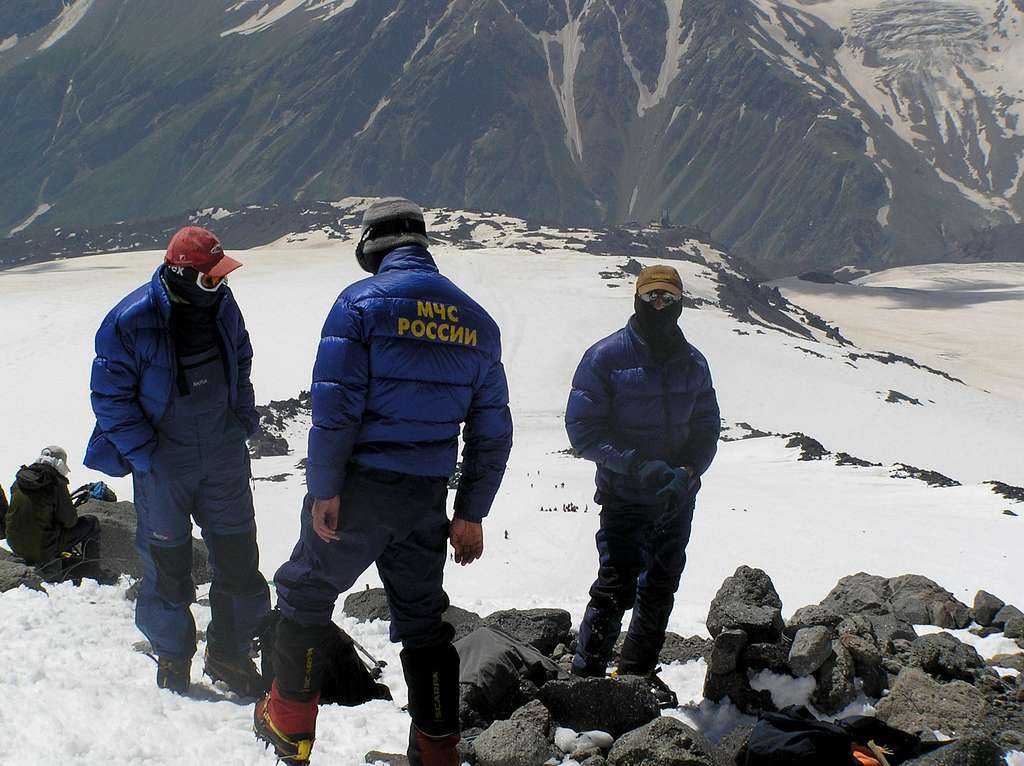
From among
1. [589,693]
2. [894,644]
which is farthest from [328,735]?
[894,644]

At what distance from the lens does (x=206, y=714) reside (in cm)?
502

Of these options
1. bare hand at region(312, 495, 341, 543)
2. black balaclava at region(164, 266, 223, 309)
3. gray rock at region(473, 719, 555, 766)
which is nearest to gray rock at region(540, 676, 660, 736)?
gray rock at region(473, 719, 555, 766)

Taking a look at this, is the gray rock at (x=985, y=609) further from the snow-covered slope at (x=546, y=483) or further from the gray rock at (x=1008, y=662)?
the snow-covered slope at (x=546, y=483)

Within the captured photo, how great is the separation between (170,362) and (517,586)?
7.59 metres

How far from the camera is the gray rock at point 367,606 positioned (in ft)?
24.6

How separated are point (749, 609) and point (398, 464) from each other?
292 centimetres

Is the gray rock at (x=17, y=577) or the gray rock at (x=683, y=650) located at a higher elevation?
the gray rock at (x=17, y=577)

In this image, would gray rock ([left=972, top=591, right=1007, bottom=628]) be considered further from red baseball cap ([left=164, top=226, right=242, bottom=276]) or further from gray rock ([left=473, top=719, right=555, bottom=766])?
red baseball cap ([left=164, top=226, right=242, bottom=276])

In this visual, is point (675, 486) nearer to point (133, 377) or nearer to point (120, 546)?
point (133, 377)

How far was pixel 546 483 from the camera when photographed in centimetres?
2009

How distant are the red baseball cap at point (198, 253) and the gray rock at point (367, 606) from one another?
3.39 meters

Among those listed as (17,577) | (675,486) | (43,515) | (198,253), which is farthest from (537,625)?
(43,515)

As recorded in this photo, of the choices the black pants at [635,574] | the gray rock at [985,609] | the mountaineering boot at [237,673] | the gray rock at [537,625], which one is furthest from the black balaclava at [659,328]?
the gray rock at [985,609]

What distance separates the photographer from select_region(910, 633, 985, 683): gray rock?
19.2ft
